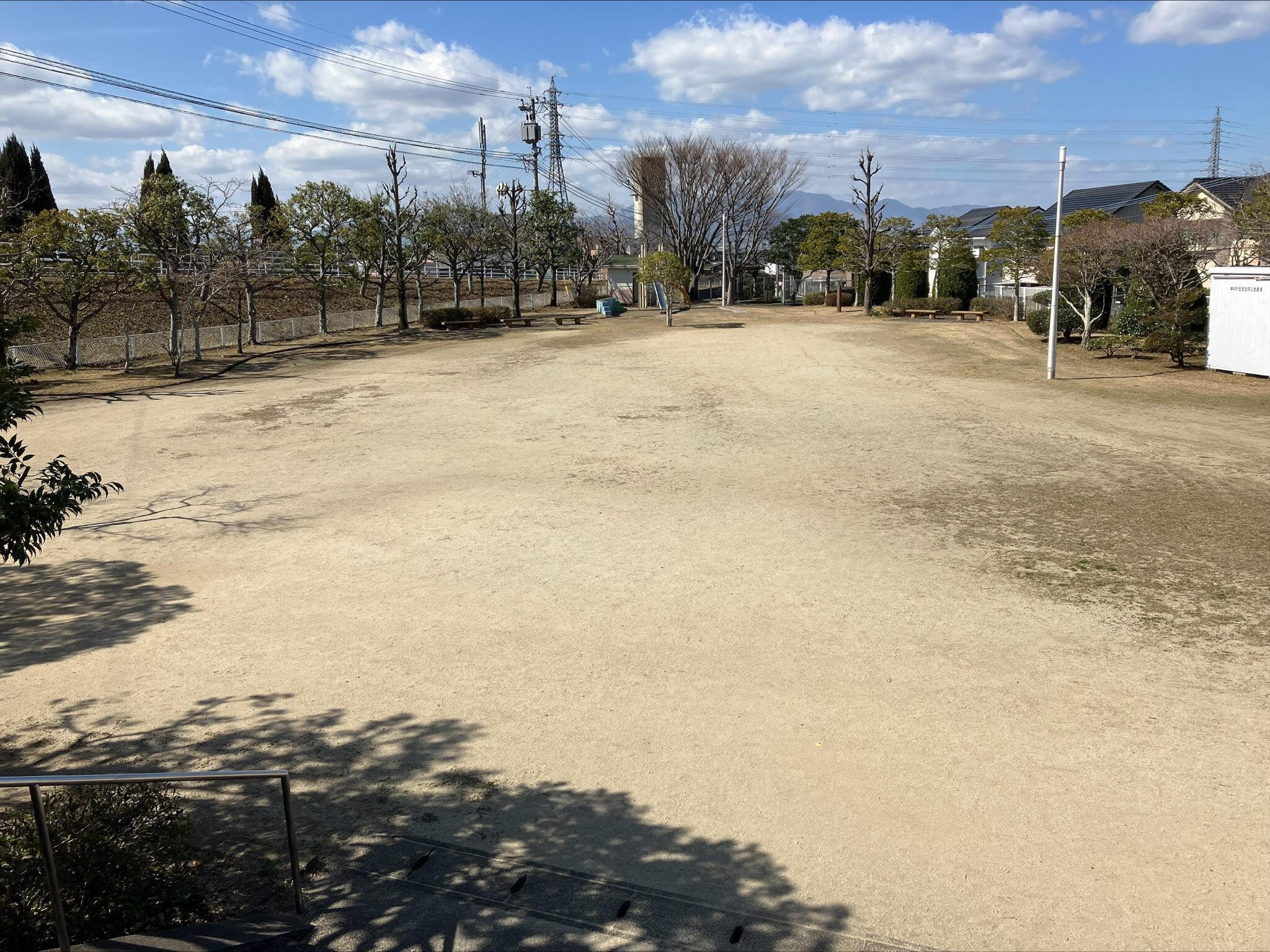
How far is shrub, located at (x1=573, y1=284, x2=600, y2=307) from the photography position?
4400cm

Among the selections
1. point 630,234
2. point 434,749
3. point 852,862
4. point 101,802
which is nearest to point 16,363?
point 101,802

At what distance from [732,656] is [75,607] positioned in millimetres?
6241

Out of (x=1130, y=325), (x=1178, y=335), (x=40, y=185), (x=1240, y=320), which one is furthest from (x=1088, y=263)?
(x=40, y=185)

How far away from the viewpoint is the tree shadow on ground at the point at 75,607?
7.30m

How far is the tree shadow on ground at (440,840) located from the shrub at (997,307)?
31.7 metres

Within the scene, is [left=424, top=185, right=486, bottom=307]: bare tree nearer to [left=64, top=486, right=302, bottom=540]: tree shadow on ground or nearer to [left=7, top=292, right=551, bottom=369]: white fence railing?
[left=7, top=292, right=551, bottom=369]: white fence railing

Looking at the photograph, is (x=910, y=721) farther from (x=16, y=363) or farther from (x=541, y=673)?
(x=16, y=363)

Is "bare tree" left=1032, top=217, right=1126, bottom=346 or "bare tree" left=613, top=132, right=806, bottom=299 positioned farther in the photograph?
"bare tree" left=613, top=132, right=806, bottom=299

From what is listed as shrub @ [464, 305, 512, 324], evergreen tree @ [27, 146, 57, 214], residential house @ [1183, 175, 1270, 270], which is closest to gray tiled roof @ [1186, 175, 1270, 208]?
residential house @ [1183, 175, 1270, 270]

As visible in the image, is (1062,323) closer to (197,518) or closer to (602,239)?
(197,518)

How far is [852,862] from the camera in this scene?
4.50 m

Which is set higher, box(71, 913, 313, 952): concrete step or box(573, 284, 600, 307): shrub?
box(573, 284, 600, 307): shrub

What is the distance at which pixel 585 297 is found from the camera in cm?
4412

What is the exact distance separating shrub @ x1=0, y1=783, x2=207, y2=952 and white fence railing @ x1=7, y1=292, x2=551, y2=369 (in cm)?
1913
